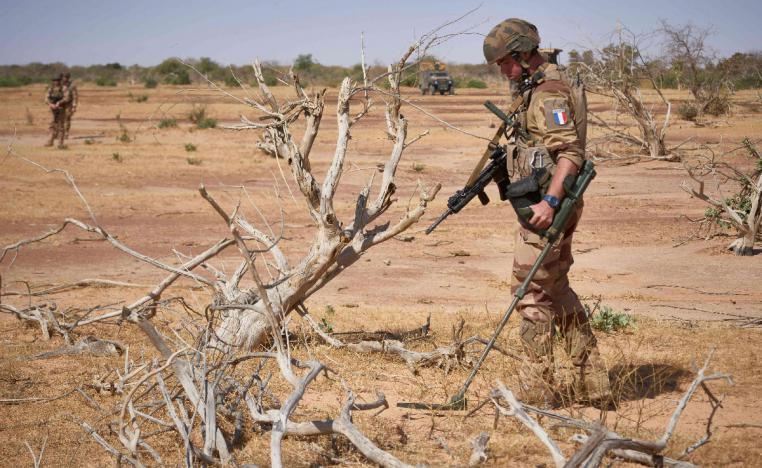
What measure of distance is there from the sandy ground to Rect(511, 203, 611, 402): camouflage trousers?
0.24 metres

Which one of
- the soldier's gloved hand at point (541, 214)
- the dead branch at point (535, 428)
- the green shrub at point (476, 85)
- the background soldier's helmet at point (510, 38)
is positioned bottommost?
the dead branch at point (535, 428)

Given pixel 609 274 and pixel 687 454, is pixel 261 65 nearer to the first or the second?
pixel 687 454

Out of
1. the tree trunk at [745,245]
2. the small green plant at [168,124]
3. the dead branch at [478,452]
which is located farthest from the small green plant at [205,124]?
the dead branch at [478,452]

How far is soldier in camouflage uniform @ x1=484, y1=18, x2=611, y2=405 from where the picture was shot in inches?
167

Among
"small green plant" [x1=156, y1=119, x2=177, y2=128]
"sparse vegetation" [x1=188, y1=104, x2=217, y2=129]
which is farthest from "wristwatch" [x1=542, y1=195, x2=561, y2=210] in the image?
"small green plant" [x1=156, y1=119, x2=177, y2=128]

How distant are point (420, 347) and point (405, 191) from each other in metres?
8.47

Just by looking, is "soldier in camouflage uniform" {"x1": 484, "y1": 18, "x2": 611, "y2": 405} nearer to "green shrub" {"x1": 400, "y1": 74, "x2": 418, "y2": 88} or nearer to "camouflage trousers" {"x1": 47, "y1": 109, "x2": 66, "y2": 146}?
"green shrub" {"x1": 400, "y1": 74, "x2": 418, "y2": 88}

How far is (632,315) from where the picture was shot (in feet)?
22.4

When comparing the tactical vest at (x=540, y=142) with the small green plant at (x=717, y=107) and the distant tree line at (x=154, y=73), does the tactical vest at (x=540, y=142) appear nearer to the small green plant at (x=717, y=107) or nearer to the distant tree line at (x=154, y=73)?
the small green plant at (x=717, y=107)

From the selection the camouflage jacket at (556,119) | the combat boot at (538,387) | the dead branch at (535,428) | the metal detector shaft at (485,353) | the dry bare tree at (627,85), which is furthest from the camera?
the dry bare tree at (627,85)

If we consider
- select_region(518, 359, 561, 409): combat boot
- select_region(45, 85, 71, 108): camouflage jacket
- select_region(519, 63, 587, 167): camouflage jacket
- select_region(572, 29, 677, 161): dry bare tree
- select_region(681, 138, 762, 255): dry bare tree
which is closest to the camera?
select_region(519, 63, 587, 167): camouflage jacket

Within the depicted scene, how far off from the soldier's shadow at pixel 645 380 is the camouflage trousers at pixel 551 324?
17 centimetres

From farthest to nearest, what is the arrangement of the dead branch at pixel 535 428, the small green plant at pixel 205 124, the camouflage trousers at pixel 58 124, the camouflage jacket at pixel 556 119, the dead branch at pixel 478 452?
the small green plant at pixel 205 124 → the camouflage trousers at pixel 58 124 → the camouflage jacket at pixel 556 119 → the dead branch at pixel 478 452 → the dead branch at pixel 535 428

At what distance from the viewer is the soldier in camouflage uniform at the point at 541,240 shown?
4.24 m
